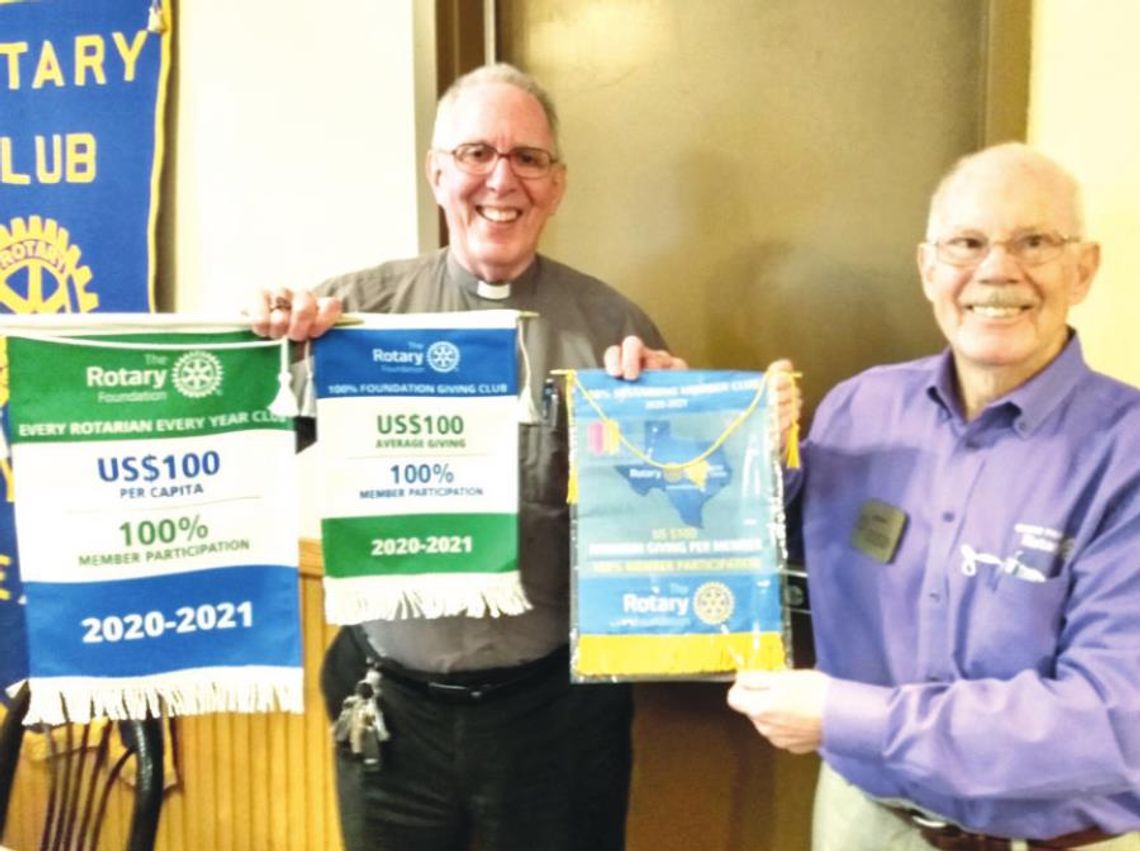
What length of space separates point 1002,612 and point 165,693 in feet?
3.42

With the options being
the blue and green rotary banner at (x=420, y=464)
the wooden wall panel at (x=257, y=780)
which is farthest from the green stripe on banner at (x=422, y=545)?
the wooden wall panel at (x=257, y=780)

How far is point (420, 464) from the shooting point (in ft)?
4.44

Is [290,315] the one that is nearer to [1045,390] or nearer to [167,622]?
[167,622]

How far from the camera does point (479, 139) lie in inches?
56.7

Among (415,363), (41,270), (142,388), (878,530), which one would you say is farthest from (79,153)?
(878,530)

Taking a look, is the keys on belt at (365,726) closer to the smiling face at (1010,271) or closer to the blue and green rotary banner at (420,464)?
the blue and green rotary banner at (420,464)

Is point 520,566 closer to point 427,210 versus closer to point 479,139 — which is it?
point 479,139

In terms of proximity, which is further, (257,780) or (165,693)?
(257,780)

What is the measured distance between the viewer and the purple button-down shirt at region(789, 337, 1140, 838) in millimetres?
1059

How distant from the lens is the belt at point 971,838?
1150mm

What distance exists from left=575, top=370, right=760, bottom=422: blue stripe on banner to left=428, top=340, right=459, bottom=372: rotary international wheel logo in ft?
0.58

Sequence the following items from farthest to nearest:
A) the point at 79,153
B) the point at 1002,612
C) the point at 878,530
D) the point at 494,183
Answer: the point at 79,153, the point at 494,183, the point at 878,530, the point at 1002,612

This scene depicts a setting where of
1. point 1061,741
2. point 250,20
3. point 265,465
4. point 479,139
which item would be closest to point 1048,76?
point 479,139

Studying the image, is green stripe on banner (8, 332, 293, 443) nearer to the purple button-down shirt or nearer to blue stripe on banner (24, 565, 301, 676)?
blue stripe on banner (24, 565, 301, 676)
